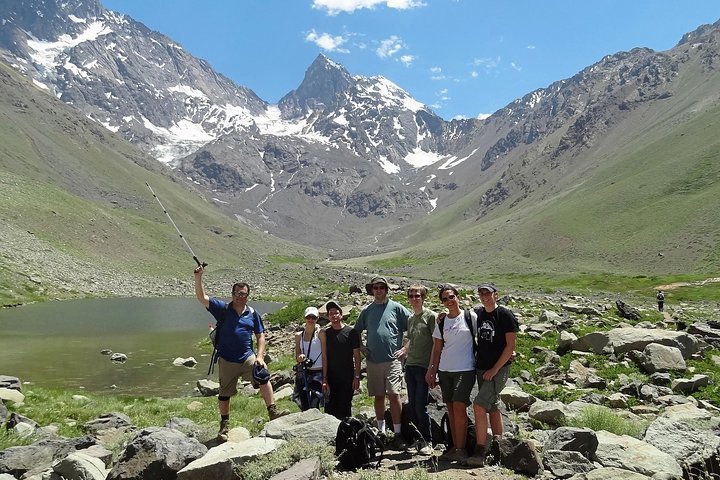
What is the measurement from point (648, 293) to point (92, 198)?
193m

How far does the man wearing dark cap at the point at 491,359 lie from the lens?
991cm

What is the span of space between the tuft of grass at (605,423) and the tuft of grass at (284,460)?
20.6 ft

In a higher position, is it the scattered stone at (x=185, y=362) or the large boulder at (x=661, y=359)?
the large boulder at (x=661, y=359)

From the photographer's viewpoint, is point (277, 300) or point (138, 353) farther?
point (277, 300)

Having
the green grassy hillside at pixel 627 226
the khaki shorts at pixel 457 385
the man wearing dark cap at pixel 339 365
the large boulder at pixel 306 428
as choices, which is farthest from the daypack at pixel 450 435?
the green grassy hillside at pixel 627 226

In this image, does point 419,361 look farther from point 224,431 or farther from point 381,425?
point 224,431

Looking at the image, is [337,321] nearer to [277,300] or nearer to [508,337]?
[508,337]

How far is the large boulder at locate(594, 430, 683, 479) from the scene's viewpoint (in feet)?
28.6

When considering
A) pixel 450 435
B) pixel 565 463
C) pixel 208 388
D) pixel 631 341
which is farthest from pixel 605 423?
pixel 208 388

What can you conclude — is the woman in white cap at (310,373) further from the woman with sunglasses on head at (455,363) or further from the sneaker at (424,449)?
the woman with sunglasses on head at (455,363)

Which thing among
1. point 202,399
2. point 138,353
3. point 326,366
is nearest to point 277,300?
point 138,353

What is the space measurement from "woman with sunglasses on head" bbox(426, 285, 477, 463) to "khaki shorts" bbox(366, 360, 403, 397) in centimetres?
107

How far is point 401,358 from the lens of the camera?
11773 mm

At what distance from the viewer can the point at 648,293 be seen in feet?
237
